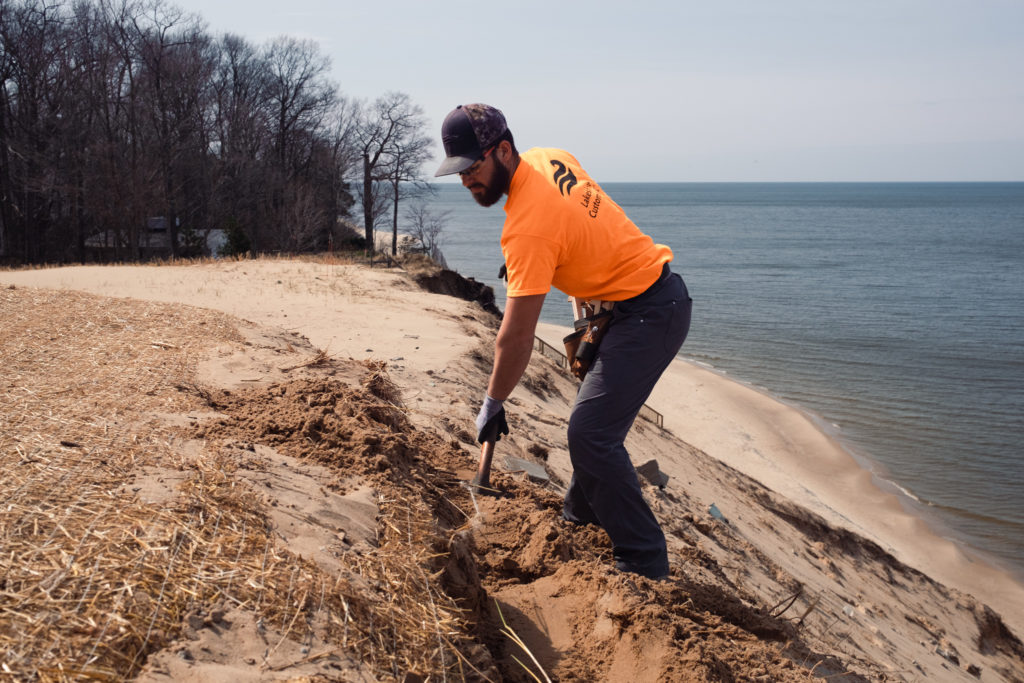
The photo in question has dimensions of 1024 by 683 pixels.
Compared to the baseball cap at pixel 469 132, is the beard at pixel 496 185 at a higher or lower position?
lower

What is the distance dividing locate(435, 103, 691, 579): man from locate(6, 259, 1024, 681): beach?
38cm

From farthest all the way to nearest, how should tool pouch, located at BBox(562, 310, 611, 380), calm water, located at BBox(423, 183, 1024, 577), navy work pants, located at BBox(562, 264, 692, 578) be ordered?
calm water, located at BBox(423, 183, 1024, 577) < tool pouch, located at BBox(562, 310, 611, 380) < navy work pants, located at BBox(562, 264, 692, 578)

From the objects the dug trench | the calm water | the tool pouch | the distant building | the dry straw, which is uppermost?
the tool pouch

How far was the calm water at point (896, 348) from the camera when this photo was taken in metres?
16.4

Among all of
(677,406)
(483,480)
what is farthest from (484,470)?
(677,406)

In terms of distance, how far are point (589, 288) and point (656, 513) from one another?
3376mm

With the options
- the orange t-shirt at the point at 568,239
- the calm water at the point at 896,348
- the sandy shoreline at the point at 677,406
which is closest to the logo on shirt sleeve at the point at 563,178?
the orange t-shirt at the point at 568,239

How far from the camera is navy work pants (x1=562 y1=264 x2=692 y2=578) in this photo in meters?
3.45

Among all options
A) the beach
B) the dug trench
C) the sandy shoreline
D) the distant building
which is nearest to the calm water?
the sandy shoreline

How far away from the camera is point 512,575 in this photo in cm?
354

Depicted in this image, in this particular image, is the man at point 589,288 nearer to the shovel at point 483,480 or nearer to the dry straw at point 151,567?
the shovel at point 483,480

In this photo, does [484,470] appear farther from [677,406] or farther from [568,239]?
[677,406]

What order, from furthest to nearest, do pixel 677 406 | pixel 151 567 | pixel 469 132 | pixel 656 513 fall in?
pixel 677 406 → pixel 656 513 → pixel 469 132 → pixel 151 567

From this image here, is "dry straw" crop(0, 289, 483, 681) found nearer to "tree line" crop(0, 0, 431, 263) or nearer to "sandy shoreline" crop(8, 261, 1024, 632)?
"sandy shoreline" crop(8, 261, 1024, 632)
